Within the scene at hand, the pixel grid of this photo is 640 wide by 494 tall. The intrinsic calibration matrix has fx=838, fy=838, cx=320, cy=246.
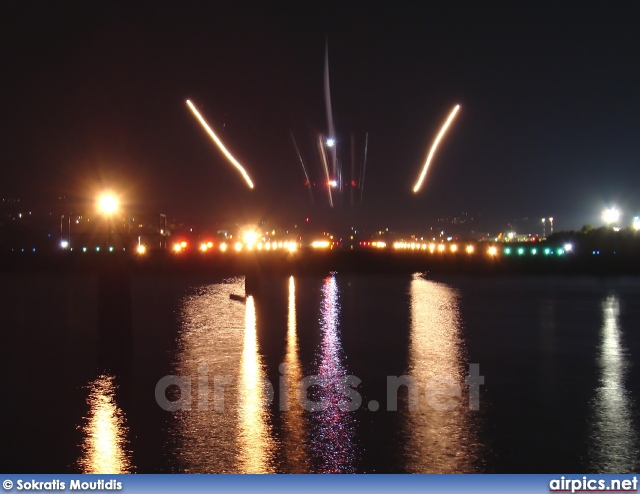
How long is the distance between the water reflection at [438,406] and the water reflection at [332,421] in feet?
1.75

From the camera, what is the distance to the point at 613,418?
26.8 feet

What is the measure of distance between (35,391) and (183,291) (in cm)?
1546

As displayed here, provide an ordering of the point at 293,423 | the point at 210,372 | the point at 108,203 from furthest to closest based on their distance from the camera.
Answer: the point at 108,203 < the point at 210,372 < the point at 293,423

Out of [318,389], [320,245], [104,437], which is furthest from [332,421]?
[320,245]

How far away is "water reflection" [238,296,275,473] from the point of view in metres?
6.68

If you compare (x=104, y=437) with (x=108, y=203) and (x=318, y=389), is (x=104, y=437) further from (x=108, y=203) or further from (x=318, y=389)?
(x=108, y=203)

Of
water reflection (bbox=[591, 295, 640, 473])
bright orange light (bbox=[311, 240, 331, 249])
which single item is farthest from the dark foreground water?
bright orange light (bbox=[311, 240, 331, 249])

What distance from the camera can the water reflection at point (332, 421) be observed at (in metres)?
6.70

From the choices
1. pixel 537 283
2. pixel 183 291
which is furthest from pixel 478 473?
pixel 537 283

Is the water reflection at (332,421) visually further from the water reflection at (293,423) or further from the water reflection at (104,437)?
the water reflection at (104,437)

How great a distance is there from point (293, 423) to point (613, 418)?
3115 millimetres

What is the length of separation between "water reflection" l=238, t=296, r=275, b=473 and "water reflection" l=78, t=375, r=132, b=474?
3.16 feet

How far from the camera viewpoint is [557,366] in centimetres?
1139

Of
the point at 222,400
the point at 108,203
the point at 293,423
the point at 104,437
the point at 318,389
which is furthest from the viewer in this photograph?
the point at 108,203
